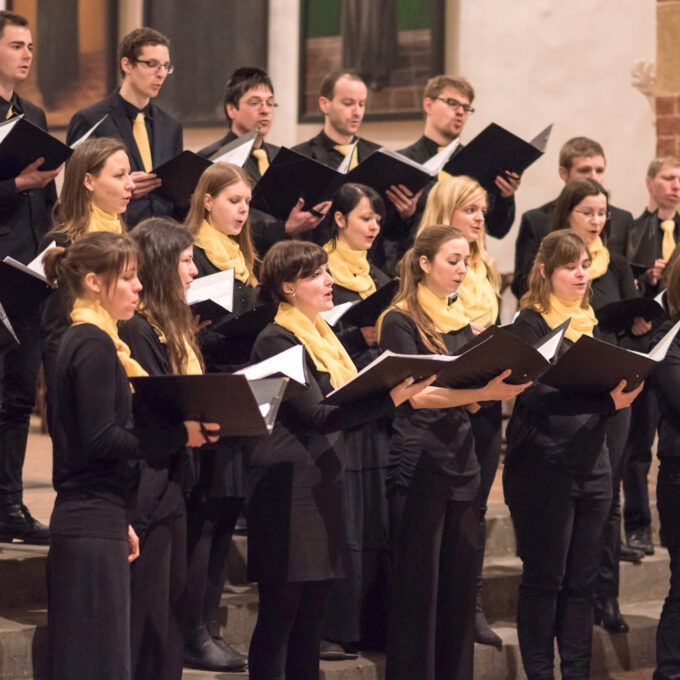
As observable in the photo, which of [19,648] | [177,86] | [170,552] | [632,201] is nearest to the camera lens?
[170,552]

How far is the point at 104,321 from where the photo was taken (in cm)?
313

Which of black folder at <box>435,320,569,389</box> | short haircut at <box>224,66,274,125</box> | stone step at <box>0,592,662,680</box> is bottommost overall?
stone step at <box>0,592,662,680</box>

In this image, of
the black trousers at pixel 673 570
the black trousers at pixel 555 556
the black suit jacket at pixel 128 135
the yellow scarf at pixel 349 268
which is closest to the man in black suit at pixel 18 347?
the black suit jacket at pixel 128 135

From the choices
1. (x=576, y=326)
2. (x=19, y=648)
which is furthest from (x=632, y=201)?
(x=19, y=648)

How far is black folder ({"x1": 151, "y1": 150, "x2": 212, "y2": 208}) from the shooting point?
425 cm

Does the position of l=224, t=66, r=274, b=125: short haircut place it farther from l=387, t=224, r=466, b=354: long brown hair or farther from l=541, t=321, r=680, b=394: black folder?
l=541, t=321, r=680, b=394: black folder

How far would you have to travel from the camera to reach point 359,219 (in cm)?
451

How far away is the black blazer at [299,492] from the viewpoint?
360cm

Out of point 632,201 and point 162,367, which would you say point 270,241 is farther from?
point 632,201

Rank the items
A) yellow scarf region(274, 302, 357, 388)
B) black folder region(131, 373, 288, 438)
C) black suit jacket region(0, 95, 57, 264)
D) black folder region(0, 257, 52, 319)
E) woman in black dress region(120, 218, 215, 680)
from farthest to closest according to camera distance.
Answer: black suit jacket region(0, 95, 57, 264) → yellow scarf region(274, 302, 357, 388) → black folder region(0, 257, 52, 319) → woman in black dress region(120, 218, 215, 680) → black folder region(131, 373, 288, 438)

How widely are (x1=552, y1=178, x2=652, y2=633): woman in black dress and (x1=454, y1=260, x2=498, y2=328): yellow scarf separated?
0.34 m

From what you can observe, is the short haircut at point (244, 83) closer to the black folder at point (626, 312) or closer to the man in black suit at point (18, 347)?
the man in black suit at point (18, 347)

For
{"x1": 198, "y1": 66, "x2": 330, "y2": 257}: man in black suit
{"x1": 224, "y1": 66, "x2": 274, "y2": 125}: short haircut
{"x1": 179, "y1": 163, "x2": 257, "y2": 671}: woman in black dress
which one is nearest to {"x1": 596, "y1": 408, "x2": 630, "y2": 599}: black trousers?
{"x1": 179, "y1": 163, "x2": 257, "y2": 671}: woman in black dress

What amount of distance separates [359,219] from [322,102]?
0.85 metres
